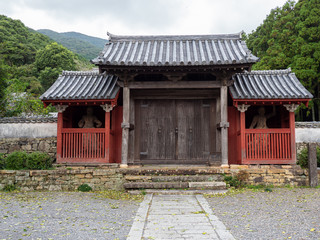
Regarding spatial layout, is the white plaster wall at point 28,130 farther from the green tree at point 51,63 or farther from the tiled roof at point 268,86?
A: the green tree at point 51,63

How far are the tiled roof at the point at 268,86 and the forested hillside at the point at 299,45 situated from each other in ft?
28.9

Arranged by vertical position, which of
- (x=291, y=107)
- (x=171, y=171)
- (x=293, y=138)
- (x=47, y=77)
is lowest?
(x=171, y=171)

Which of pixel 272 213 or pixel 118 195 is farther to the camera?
pixel 118 195

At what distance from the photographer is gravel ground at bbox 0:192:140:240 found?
4996mm

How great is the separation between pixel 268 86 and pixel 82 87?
7.17 metres

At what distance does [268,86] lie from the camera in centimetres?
1080

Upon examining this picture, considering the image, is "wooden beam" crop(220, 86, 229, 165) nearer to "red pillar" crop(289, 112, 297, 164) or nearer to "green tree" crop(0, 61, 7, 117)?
"red pillar" crop(289, 112, 297, 164)

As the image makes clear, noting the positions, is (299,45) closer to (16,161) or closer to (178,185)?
(178,185)

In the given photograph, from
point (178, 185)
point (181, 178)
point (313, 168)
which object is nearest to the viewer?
point (178, 185)

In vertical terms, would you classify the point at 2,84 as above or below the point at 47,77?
below

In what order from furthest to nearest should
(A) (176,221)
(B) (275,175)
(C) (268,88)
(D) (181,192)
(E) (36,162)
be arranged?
(C) (268,88) → (E) (36,162) → (B) (275,175) → (D) (181,192) → (A) (176,221)

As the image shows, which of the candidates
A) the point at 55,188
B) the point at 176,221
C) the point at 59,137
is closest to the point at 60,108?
the point at 59,137

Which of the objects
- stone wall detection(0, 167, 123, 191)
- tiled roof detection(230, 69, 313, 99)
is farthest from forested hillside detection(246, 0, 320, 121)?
stone wall detection(0, 167, 123, 191)

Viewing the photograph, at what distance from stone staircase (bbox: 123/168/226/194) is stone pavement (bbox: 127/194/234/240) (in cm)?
98
